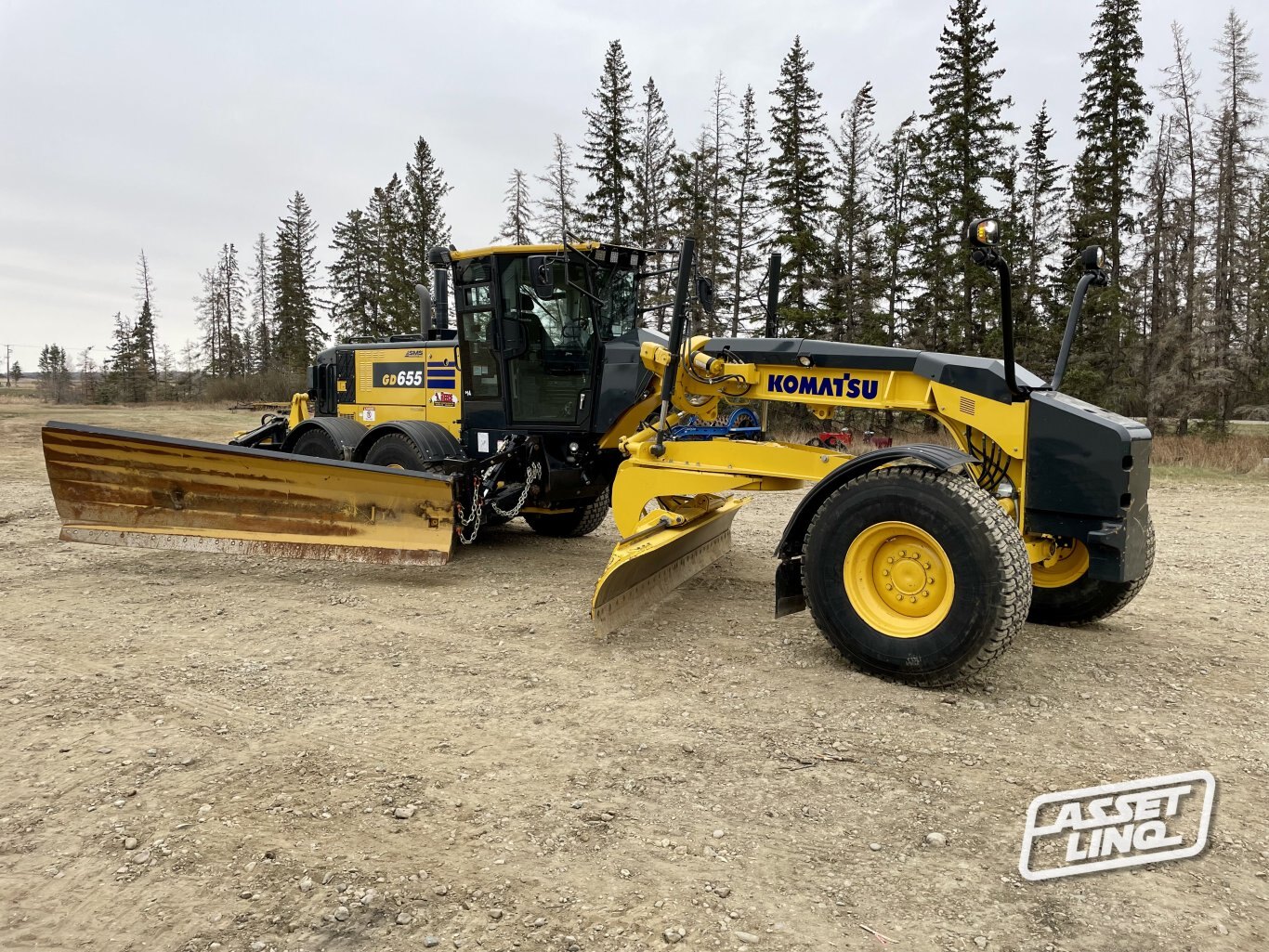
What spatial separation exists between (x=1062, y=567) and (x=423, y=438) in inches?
212

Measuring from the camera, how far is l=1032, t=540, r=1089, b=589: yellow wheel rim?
210 inches

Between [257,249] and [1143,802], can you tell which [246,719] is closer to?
[1143,802]

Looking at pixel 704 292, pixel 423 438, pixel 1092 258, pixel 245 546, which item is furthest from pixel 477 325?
pixel 1092 258

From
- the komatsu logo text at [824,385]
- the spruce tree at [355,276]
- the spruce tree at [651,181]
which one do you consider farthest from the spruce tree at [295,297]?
the komatsu logo text at [824,385]

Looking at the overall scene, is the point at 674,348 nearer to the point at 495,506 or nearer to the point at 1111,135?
the point at 495,506

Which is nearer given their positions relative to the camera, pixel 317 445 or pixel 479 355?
pixel 479 355

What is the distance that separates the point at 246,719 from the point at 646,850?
2156mm

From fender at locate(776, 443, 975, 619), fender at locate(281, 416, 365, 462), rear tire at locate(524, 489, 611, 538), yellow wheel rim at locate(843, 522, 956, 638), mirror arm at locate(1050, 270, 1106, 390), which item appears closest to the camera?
yellow wheel rim at locate(843, 522, 956, 638)

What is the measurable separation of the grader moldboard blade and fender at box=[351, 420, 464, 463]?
891mm

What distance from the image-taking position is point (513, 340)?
755 centimetres

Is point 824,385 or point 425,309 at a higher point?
point 425,309

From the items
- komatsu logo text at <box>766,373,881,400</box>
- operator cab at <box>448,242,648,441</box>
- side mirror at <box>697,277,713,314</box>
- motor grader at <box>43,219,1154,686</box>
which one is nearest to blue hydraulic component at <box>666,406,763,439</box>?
motor grader at <box>43,219,1154,686</box>

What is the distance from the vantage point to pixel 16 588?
636 cm

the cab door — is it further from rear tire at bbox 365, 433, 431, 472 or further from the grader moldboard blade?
the grader moldboard blade
